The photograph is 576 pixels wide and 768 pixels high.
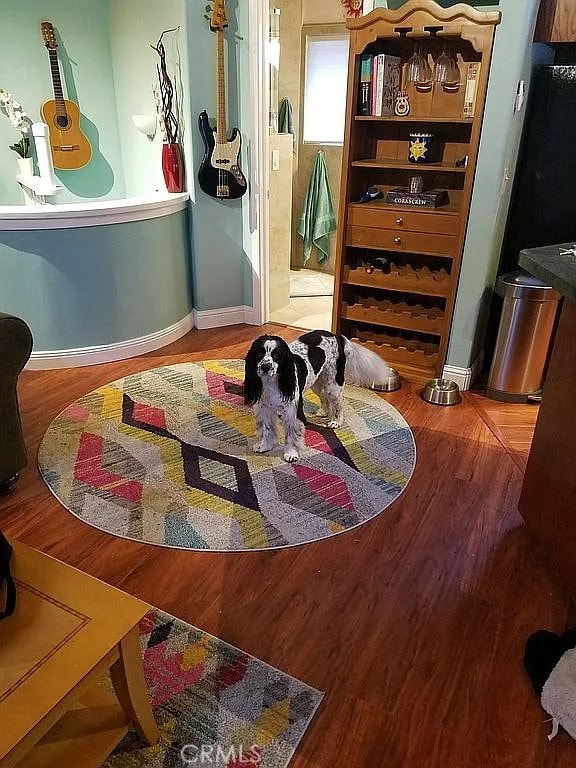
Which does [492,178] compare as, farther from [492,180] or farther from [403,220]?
[403,220]

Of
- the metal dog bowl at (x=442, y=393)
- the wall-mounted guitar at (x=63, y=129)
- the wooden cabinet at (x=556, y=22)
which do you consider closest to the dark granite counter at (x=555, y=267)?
the metal dog bowl at (x=442, y=393)

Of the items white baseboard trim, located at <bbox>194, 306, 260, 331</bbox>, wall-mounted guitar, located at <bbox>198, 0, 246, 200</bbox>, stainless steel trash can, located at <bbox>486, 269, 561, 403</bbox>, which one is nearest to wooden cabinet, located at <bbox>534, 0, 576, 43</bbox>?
stainless steel trash can, located at <bbox>486, 269, 561, 403</bbox>

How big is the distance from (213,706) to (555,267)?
1620mm

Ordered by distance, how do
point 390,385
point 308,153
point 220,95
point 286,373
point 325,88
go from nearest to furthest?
point 286,373 < point 390,385 < point 220,95 < point 325,88 < point 308,153

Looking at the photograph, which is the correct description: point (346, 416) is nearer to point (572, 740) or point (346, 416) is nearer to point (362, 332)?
point (362, 332)

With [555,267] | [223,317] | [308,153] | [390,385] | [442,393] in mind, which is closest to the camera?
[555,267]

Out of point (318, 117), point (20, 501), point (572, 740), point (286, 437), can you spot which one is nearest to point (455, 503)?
point (286, 437)

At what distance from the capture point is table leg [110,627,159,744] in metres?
1.20

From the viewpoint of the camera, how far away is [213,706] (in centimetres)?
149

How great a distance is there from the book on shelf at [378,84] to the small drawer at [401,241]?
24.8 inches

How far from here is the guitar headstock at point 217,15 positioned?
10.9 ft

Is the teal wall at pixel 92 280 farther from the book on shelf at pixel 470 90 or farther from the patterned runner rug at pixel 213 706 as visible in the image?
the patterned runner rug at pixel 213 706

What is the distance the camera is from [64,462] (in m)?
2.52

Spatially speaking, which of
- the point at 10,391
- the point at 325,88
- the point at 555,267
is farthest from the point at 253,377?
the point at 325,88
